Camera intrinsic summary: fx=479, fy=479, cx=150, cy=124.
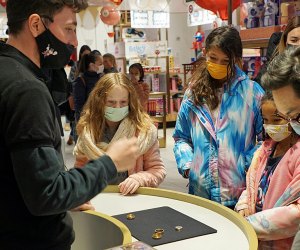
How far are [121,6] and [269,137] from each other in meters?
7.54

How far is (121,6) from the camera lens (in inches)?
364

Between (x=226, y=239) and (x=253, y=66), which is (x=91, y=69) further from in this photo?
(x=226, y=239)

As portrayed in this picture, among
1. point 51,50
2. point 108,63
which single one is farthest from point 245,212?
point 108,63

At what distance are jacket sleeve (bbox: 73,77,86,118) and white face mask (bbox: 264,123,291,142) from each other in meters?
4.75

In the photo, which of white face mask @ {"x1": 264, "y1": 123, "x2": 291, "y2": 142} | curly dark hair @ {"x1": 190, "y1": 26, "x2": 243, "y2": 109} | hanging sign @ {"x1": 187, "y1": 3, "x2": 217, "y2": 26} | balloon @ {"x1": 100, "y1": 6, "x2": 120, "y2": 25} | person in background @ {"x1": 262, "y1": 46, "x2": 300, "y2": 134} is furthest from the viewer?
balloon @ {"x1": 100, "y1": 6, "x2": 120, "y2": 25}

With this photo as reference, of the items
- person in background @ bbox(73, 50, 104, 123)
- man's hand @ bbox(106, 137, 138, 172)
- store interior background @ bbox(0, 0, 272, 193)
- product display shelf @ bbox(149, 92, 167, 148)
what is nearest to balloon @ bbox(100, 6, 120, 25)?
store interior background @ bbox(0, 0, 272, 193)

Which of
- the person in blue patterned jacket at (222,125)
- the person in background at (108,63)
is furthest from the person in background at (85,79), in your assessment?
the person in blue patterned jacket at (222,125)

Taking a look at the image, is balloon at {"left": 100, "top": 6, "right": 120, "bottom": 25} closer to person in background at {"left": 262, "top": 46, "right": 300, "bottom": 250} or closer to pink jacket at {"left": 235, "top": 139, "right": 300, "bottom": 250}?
pink jacket at {"left": 235, "top": 139, "right": 300, "bottom": 250}

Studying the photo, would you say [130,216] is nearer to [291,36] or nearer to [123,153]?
[123,153]

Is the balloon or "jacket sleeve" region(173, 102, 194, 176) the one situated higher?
the balloon

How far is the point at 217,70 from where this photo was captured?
101 inches

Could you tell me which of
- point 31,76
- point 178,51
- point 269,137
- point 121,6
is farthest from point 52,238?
point 178,51

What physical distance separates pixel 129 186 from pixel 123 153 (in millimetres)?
1017

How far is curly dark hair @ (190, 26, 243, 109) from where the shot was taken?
255 cm
